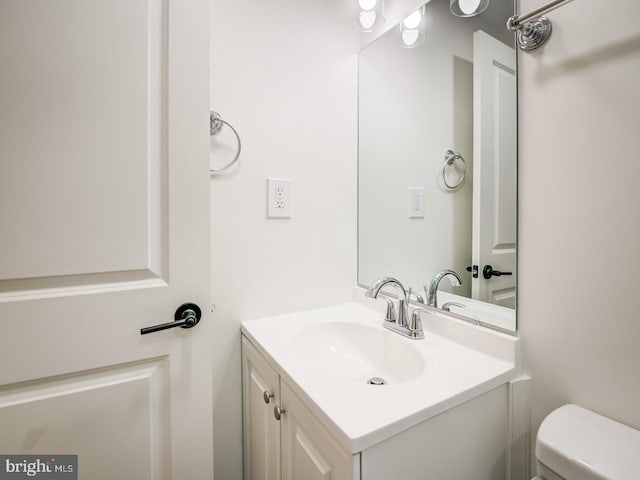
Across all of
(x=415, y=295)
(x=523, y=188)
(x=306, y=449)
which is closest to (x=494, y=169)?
(x=523, y=188)

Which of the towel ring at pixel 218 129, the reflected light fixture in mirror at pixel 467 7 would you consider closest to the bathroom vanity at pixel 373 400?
the towel ring at pixel 218 129

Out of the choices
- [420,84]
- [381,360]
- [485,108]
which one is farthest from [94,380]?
[420,84]

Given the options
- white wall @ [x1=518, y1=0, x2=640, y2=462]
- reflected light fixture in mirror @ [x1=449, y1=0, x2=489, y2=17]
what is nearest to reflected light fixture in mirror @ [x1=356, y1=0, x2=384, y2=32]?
reflected light fixture in mirror @ [x1=449, y1=0, x2=489, y2=17]

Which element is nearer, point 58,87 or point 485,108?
point 58,87

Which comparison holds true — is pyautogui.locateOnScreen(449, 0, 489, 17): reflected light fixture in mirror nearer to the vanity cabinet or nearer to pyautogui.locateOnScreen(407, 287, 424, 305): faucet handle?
pyautogui.locateOnScreen(407, 287, 424, 305): faucet handle

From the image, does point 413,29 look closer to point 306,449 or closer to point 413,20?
point 413,20

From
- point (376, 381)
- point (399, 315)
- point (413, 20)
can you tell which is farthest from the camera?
point (413, 20)

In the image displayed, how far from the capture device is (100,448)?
72 centimetres

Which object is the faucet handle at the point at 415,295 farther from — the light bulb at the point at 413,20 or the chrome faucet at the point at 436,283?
the light bulb at the point at 413,20

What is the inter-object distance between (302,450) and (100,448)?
0.50m

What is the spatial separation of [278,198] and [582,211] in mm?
925

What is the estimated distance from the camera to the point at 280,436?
0.82 meters

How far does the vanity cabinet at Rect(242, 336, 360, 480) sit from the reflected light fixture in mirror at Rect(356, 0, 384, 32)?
134cm

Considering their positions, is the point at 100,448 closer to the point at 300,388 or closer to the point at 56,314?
the point at 56,314
